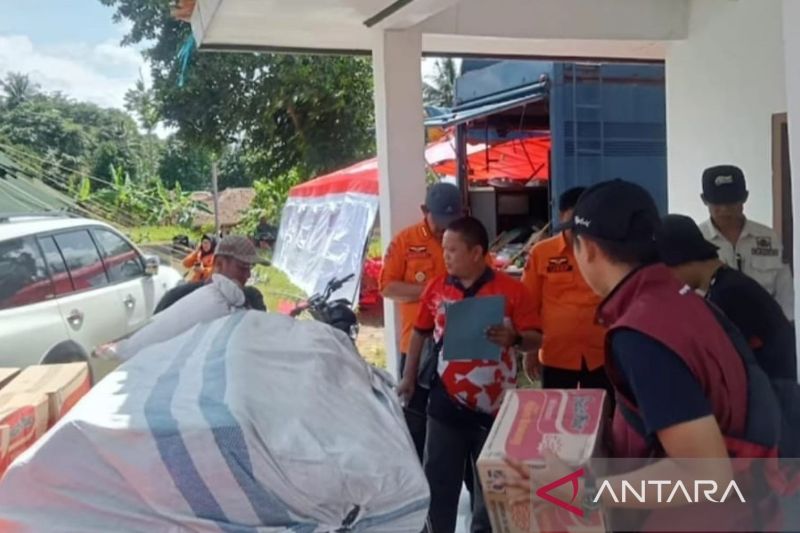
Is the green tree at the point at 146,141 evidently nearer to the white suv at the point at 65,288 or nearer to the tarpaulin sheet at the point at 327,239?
the tarpaulin sheet at the point at 327,239

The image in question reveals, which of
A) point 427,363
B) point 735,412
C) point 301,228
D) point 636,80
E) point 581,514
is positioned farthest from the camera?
point 301,228

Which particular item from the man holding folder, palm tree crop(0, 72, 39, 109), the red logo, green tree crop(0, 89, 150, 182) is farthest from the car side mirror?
palm tree crop(0, 72, 39, 109)

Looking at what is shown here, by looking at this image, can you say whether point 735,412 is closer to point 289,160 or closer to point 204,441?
point 204,441

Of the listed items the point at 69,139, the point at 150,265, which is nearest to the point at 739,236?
the point at 150,265

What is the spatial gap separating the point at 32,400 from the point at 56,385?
0.21 meters

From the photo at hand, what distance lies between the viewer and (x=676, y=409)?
4.59 ft

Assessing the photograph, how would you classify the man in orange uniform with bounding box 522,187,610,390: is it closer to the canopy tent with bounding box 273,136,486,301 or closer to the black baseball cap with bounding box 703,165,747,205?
the black baseball cap with bounding box 703,165,747,205

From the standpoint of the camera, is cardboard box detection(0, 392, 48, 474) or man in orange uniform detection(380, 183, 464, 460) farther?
man in orange uniform detection(380, 183, 464, 460)

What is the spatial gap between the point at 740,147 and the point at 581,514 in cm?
442

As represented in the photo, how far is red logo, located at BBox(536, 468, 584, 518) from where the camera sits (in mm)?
1367

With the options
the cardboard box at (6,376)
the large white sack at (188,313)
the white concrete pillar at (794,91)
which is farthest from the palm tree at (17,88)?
the white concrete pillar at (794,91)

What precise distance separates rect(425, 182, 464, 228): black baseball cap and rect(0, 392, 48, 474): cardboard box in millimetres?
2164

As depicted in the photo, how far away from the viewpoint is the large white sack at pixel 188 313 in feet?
9.45

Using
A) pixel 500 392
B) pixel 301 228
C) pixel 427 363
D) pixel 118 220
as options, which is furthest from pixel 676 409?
pixel 118 220
